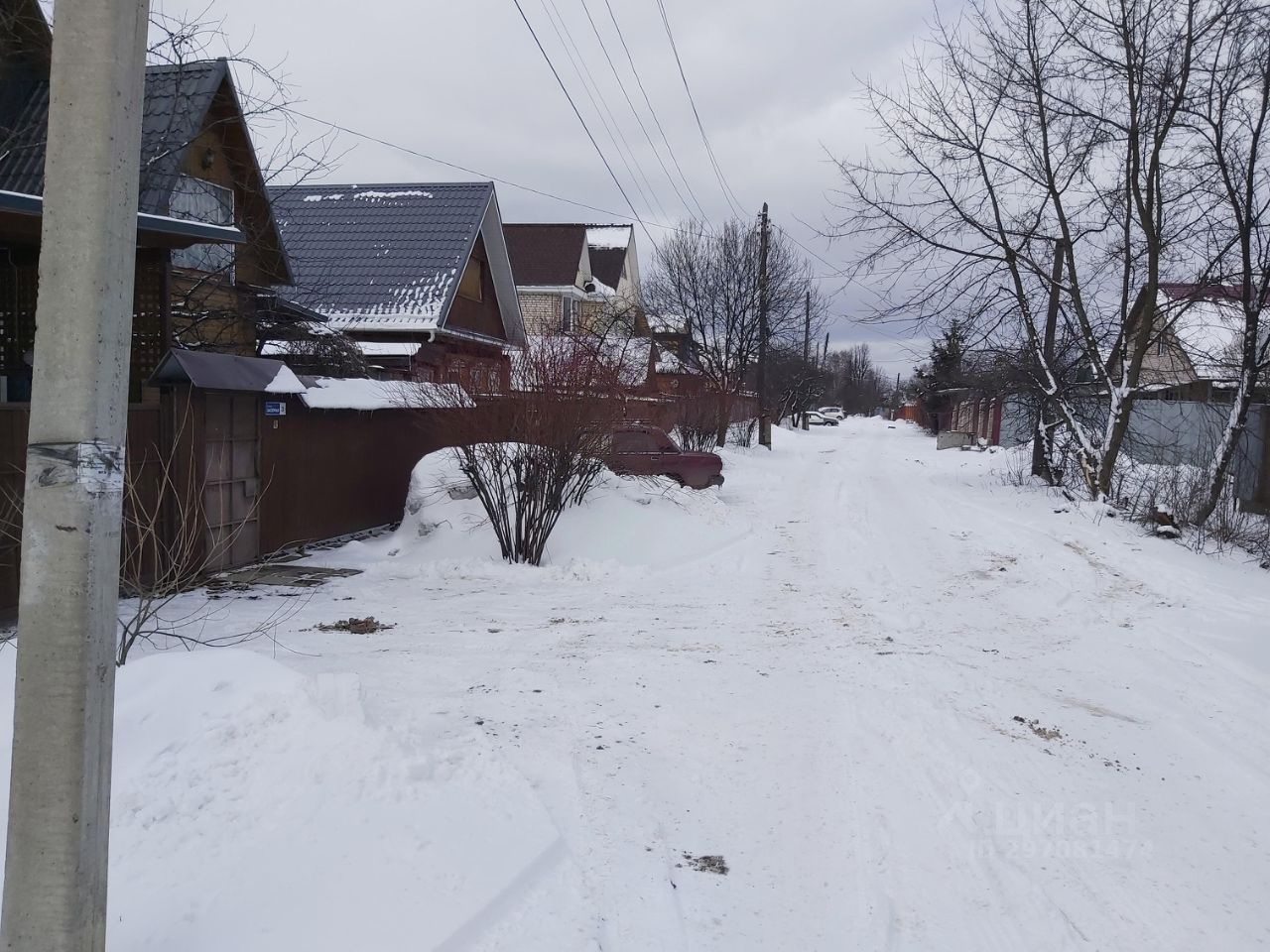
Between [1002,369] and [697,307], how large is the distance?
16127mm

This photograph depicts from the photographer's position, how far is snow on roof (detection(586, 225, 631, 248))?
48.4 metres

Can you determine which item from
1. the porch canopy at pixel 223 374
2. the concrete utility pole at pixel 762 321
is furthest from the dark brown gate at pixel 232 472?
the concrete utility pole at pixel 762 321

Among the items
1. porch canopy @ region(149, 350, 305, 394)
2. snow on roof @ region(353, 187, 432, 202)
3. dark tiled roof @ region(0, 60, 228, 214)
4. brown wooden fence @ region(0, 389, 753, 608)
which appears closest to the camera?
brown wooden fence @ region(0, 389, 753, 608)

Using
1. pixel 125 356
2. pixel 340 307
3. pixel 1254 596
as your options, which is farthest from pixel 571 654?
pixel 340 307

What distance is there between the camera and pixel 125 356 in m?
2.31

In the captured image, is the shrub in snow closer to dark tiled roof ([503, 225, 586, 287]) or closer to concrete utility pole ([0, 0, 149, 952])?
concrete utility pole ([0, 0, 149, 952])

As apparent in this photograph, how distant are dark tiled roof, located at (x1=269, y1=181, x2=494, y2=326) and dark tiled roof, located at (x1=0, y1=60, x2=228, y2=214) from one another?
6.88m

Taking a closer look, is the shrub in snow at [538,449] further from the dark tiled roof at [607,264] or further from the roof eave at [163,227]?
the dark tiled roof at [607,264]

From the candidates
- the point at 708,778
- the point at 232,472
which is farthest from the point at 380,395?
the point at 708,778

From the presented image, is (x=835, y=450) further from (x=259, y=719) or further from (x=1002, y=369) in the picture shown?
(x=259, y=719)

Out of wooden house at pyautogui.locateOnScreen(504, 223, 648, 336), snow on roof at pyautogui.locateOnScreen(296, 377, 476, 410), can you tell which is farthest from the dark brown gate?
wooden house at pyautogui.locateOnScreen(504, 223, 648, 336)

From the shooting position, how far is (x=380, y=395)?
1328cm

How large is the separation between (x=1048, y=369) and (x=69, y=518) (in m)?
18.3

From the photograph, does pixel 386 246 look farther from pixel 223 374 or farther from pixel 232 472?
pixel 223 374
